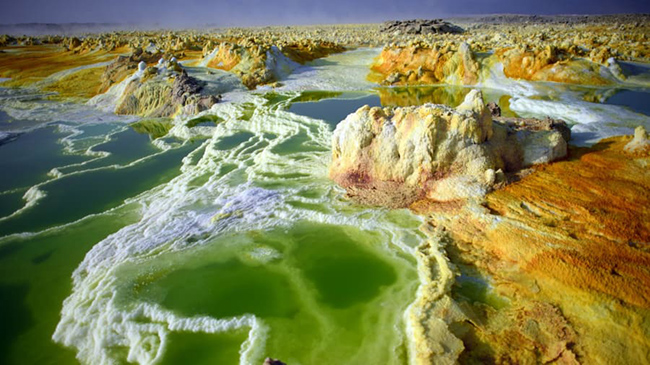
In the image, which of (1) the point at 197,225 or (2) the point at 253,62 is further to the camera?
(2) the point at 253,62

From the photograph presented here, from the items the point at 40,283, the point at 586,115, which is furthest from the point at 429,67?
the point at 40,283

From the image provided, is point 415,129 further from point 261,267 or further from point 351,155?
point 261,267

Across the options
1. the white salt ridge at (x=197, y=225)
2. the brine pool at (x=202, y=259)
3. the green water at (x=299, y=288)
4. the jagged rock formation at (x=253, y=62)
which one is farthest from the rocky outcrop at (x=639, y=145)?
the jagged rock formation at (x=253, y=62)

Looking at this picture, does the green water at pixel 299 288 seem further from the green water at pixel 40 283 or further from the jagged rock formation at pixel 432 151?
the jagged rock formation at pixel 432 151

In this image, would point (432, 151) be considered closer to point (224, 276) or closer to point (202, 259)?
point (224, 276)

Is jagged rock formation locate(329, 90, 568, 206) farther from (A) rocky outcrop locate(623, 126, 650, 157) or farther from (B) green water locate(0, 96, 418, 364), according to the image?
(A) rocky outcrop locate(623, 126, 650, 157)

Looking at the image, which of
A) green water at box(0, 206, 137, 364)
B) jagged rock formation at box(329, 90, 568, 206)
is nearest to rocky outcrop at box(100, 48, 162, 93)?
green water at box(0, 206, 137, 364)
